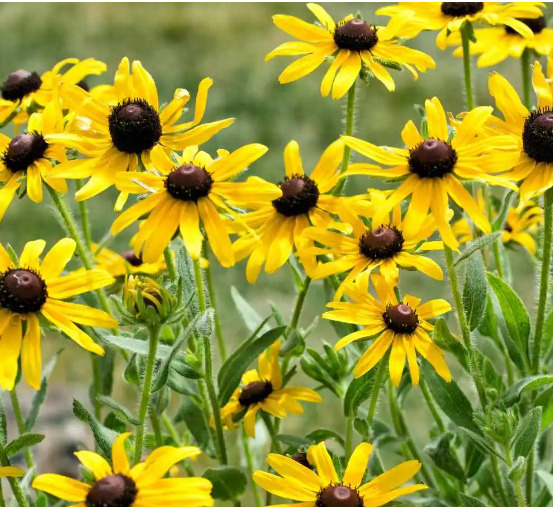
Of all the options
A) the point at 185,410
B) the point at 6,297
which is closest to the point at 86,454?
the point at 6,297

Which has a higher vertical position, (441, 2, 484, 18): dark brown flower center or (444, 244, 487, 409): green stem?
(441, 2, 484, 18): dark brown flower center

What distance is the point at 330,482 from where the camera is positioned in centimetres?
122

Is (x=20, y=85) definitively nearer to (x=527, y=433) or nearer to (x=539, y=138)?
(x=539, y=138)

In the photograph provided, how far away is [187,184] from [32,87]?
691 millimetres

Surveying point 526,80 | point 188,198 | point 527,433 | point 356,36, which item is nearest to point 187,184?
point 188,198

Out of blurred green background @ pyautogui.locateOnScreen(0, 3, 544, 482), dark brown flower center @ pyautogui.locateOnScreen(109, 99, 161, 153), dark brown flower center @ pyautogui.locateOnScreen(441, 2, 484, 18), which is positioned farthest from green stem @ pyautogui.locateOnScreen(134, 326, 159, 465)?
blurred green background @ pyautogui.locateOnScreen(0, 3, 544, 482)

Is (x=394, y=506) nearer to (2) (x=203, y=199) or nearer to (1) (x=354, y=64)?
(2) (x=203, y=199)

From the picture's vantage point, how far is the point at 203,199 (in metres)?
1.27

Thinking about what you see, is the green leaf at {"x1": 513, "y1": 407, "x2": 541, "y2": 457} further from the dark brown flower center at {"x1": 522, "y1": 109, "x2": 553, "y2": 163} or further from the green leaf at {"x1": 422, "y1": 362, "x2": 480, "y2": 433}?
the dark brown flower center at {"x1": 522, "y1": 109, "x2": 553, "y2": 163}

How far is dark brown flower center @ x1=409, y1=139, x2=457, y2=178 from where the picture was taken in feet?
4.17

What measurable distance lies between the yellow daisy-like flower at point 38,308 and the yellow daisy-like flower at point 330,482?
29 cm

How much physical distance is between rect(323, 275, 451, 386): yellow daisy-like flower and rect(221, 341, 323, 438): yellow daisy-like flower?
204 mm

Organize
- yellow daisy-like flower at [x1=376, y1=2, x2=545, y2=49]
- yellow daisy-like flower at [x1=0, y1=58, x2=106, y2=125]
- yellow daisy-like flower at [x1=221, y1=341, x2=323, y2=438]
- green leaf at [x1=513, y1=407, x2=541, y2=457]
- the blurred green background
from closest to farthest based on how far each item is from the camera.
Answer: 1. green leaf at [x1=513, y1=407, x2=541, y2=457]
2. yellow daisy-like flower at [x1=221, y1=341, x2=323, y2=438]
3. yellow daisy-like flower at [x1=376, y1=2, x2=545, y2=49]
4. yellow daisy-like flower at [x1=0, y1=58, x2=106, y2=125]
5. the blurred green background

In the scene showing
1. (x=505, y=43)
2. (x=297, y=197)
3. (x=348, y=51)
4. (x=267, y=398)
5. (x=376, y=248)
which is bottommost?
(x=267, y=398)
